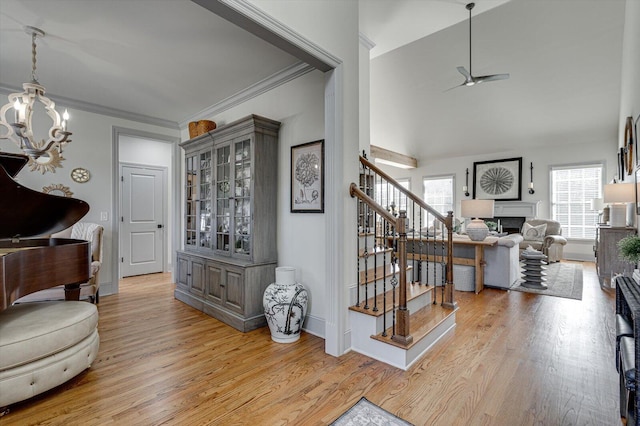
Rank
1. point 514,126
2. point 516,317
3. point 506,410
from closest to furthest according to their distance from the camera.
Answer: point 506,410
point 516,317
point 514,126

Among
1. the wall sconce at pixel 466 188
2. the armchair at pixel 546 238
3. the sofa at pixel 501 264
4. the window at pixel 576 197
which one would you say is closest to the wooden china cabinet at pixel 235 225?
the sofa at pixel 501 264

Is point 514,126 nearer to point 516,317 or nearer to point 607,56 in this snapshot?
point 607,56

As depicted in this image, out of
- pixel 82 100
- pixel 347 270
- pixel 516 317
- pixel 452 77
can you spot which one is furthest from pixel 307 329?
pixel 452 77

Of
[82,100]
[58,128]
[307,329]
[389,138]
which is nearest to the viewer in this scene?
[58,128]

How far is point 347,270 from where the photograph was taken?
254 centimetres

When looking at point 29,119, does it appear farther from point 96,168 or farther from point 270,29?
point 270,29

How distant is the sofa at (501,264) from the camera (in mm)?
4387

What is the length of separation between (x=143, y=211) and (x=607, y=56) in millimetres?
8742

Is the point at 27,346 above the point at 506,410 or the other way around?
above

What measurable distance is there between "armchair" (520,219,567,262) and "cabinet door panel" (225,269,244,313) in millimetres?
6070

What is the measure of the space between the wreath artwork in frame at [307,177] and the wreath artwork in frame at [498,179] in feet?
23.1

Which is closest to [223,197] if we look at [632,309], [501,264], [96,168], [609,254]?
[96,168]

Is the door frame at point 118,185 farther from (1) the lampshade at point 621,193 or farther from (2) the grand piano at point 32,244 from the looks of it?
(1) the lampshade at point 621,193

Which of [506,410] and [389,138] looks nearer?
[506,410]
